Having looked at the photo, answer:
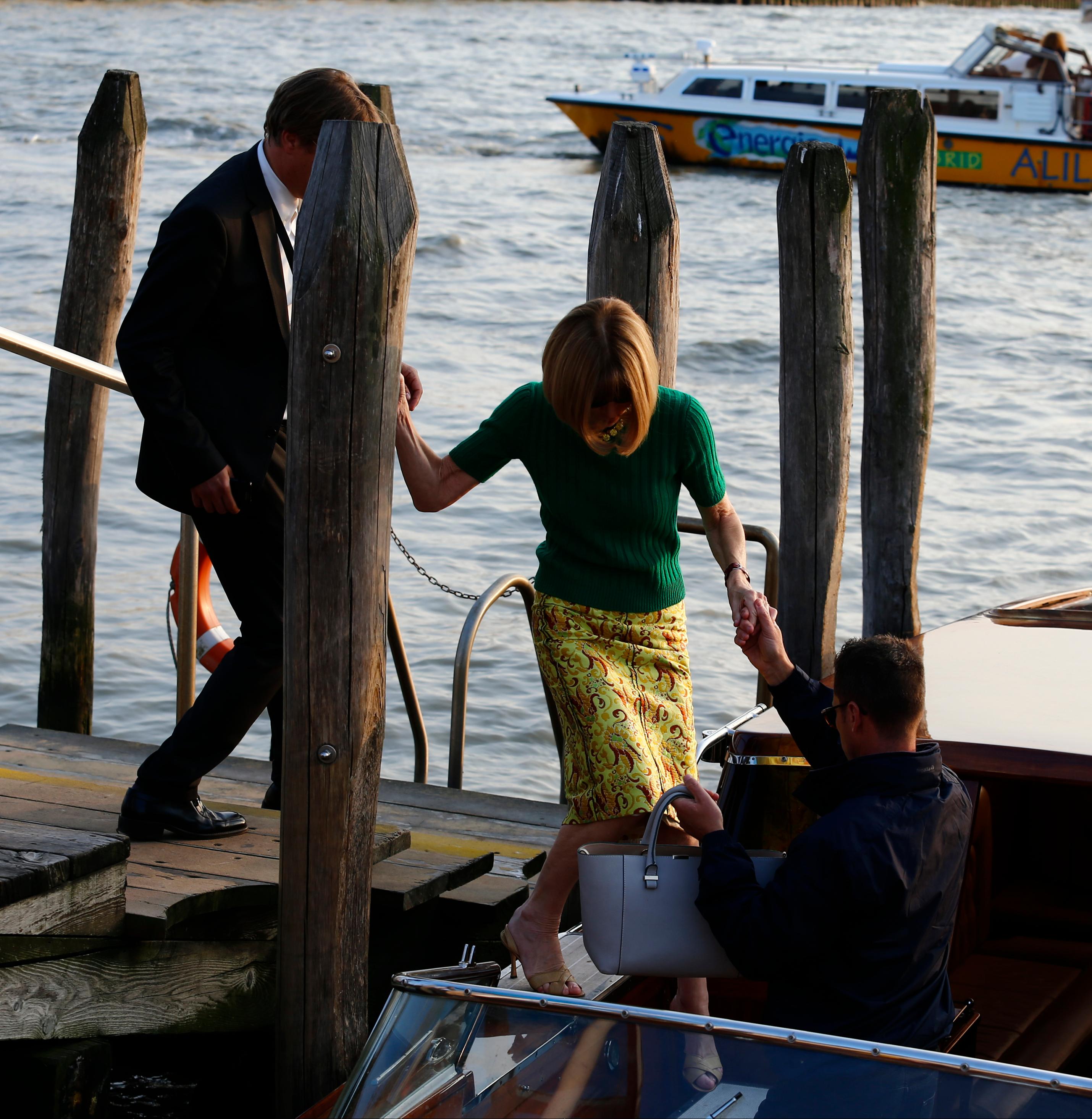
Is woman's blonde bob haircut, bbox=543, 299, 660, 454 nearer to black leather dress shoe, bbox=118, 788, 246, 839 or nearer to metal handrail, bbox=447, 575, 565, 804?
black leather dress shoe, bbox=118, 788, 246, 839

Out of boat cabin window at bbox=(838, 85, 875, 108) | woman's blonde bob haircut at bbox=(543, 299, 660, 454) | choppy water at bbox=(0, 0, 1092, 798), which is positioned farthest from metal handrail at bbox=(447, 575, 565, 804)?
boat cabin window at bbox=(838, 85, 875, 108)

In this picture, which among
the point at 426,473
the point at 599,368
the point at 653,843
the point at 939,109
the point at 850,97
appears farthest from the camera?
the point at 850,97

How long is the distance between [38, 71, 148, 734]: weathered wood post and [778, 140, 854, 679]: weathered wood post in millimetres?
2211

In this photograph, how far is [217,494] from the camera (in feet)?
11.0

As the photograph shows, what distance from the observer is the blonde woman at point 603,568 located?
310 cm

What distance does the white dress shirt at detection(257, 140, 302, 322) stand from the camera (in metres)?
3.39

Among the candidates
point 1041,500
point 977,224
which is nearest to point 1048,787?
point 1041,500

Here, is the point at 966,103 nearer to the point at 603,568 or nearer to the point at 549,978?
the point at 603,568

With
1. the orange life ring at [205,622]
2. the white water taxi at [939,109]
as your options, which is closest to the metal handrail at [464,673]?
the orange life ring at [205,622]

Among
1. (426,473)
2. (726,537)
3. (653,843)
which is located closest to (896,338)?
(726,537)

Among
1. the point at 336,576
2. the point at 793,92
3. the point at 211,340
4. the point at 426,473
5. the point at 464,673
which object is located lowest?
the point at 464,673

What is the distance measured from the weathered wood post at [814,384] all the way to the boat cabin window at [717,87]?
21.2 m

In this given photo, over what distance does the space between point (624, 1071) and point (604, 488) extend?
1.27 metres

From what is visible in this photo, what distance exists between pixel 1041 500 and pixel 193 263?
10.1 metres
